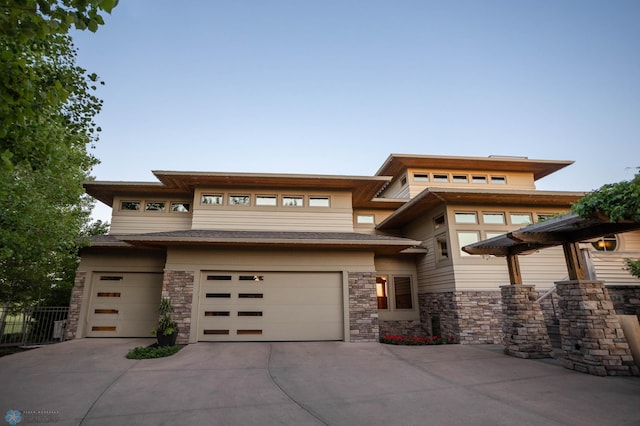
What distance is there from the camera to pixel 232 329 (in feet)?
31.8

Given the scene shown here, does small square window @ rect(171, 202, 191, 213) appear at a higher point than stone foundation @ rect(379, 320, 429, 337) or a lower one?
higher

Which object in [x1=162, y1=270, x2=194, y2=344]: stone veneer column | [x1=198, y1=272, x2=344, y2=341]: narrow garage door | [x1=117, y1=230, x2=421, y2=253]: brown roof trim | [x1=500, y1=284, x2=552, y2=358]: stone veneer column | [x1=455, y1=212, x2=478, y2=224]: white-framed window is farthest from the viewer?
[x1=455, y1=212, x2=478, y2=224]: white-framed window

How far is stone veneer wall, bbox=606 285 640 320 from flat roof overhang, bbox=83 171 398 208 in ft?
26.0

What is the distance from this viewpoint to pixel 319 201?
12320 mm

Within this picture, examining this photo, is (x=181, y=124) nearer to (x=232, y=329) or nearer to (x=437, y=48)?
(x=232, y=329)

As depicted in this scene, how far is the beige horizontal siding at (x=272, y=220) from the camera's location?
38.1 feet

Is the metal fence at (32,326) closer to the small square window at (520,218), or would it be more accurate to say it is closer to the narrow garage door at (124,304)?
the narrow garage door at (124,304)

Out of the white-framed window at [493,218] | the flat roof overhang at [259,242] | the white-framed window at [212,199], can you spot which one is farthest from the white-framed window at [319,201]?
the white-framed window at [493,218]

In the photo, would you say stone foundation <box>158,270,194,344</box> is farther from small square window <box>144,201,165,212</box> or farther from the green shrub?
small square window <box>144,201,165,212</box>

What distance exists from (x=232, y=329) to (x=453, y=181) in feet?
41.8

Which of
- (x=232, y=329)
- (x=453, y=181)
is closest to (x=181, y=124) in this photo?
(x=232, y=329)

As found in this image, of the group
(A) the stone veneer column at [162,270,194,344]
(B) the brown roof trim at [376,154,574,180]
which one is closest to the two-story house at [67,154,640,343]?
(A) the stone veneer column at [162,270,194,344]

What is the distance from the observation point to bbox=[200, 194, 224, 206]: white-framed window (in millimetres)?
11906

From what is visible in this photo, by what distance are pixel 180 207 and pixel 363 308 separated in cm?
895
